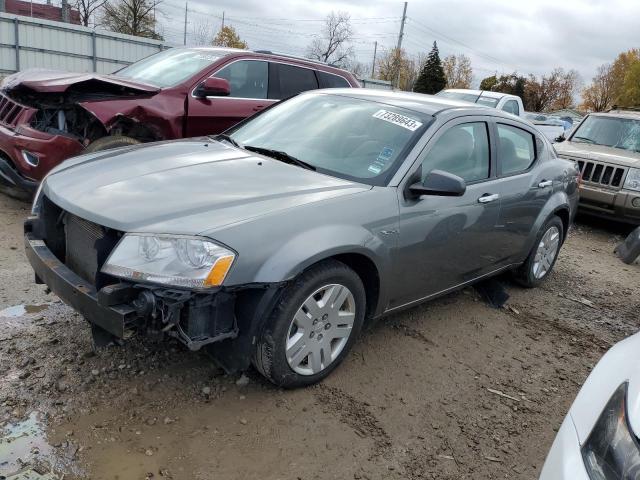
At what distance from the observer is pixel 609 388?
6.15 feet

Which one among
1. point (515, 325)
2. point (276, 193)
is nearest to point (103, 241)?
point (276, 193)

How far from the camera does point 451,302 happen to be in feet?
15.3

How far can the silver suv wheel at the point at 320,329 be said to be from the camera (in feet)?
9.54

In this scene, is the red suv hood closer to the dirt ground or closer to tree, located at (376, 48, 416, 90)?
the dirt ground

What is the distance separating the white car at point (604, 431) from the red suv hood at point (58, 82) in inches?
193

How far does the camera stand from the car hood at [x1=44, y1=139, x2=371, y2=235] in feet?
8.66

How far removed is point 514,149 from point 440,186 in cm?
162

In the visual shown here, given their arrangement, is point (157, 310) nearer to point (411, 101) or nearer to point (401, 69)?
point (411, 101)

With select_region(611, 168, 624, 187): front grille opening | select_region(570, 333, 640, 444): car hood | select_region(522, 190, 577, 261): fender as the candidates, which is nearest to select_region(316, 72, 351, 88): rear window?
select_region(522, 190, 577, 261): fender

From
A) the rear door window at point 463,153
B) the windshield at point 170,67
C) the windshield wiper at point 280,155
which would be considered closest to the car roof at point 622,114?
the rear door window at point 463,153

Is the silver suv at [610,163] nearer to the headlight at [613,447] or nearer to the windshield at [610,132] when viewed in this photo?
the windshield at [610,132]

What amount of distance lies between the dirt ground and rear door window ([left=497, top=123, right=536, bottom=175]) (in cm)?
131

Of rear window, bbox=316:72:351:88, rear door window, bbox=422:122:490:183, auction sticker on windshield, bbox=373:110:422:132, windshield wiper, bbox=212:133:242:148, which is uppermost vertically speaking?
rear window, bbox=316:72:351:88

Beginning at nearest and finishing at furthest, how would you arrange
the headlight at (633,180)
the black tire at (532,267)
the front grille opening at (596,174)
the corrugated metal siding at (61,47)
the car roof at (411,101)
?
the car roof at (411,101) → the black tire at (532,267) → the headlight at (633,180) → the front grille opening at (596,174) → the corrugated metal siding at (61,47)
